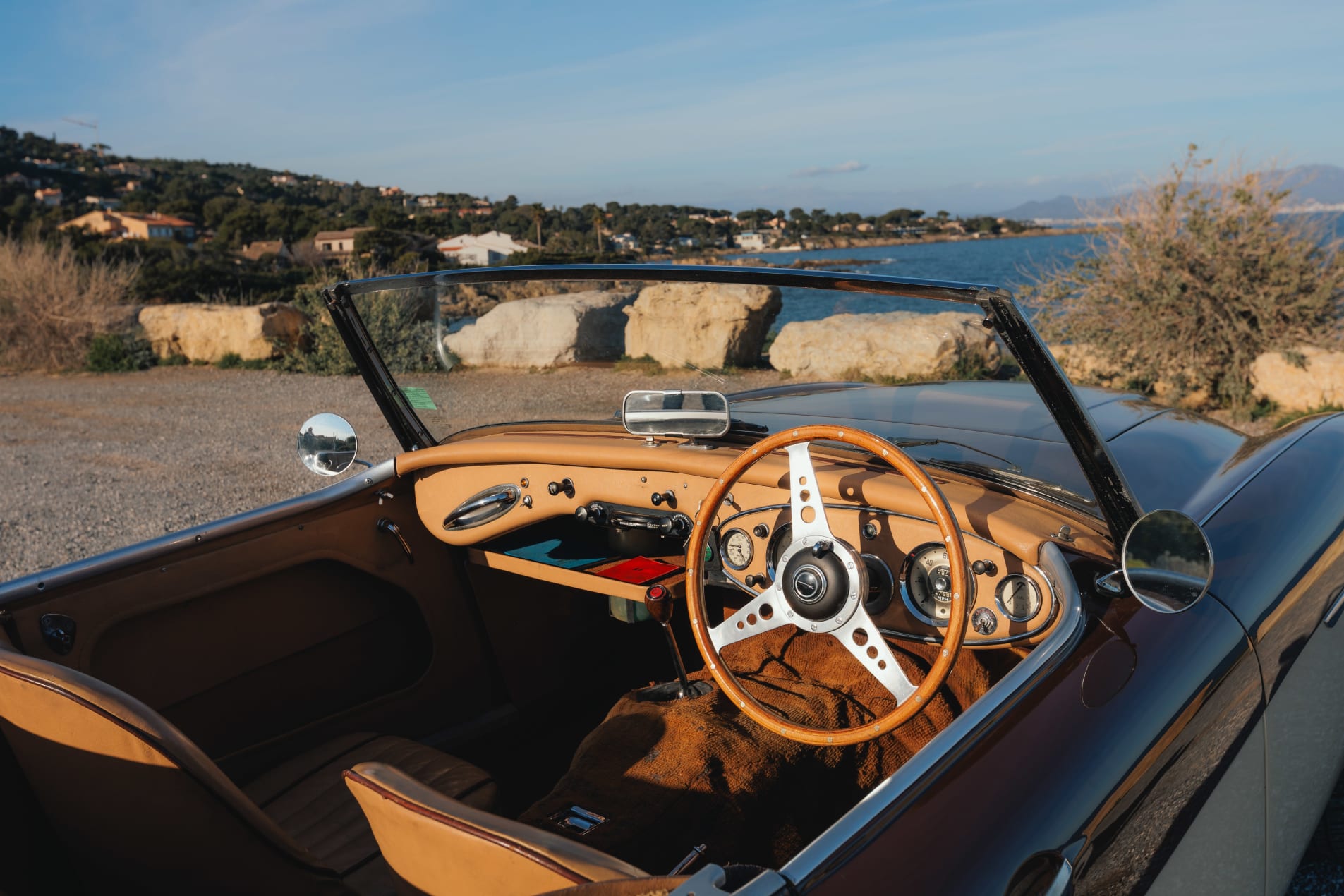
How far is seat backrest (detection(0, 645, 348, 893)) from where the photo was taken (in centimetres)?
156

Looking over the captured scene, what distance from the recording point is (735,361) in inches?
101

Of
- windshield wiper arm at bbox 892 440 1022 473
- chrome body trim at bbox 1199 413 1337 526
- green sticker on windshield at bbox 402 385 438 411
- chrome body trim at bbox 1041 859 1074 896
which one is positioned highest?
green sticker on windshield at bbox 402 385 438 411

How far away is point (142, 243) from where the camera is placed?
3741 centimetres

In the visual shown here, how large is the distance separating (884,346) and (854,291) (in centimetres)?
25

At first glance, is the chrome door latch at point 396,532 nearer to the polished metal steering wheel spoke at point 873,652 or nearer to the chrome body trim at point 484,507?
the chrome body trim at point 484,507

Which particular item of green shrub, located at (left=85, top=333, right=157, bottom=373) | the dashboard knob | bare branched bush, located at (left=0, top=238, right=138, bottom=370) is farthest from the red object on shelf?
bare branched bush, located at (left=0, top=238, right=138, bottom=370)

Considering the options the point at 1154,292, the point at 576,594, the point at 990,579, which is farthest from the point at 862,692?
the point at 1154,292

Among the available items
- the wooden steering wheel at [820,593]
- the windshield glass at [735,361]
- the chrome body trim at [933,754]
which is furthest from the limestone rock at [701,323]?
the chrome body trim at [933,754]

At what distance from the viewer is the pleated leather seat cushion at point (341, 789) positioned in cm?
223

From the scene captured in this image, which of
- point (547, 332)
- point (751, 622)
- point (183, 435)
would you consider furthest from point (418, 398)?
point (183, 435)

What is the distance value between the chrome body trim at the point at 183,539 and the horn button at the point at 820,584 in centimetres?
151

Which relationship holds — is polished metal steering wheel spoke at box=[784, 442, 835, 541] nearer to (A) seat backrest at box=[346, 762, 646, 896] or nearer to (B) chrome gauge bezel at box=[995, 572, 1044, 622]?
(B) chrome gauge bezel at box=[995, 572, 1044, 622]

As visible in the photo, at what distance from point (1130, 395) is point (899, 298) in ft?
7.05

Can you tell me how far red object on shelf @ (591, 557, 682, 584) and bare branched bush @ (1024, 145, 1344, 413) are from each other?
771 cm
